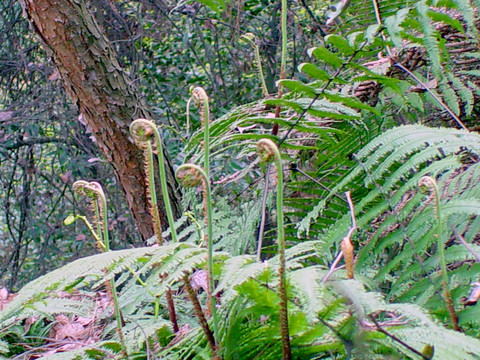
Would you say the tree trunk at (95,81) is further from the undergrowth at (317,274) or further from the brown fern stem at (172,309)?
the brown fern stem at (172,309)

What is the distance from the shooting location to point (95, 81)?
203cm

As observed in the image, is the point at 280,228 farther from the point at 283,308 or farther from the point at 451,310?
the point at 451,310

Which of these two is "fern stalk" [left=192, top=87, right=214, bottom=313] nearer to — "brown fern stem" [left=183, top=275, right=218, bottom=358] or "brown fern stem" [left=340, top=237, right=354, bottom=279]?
"brown fern stem" [left=183, top=275, right=218, bottom=358]

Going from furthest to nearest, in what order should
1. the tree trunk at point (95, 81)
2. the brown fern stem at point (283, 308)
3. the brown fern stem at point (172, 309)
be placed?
the tree trunk at point (95, 81), the brown fern stem at point (172, 309), the brown fern stem at point (283, 308)

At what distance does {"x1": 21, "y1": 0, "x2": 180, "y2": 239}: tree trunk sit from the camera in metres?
2.03

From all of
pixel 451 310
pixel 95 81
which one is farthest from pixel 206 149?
pixel 95 81

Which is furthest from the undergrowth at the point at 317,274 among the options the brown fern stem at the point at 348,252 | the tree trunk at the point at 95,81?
the tree trunk at the point at 95,81

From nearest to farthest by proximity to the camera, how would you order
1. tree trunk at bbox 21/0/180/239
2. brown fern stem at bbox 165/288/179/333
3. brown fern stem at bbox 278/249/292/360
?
brown fern stem at bbox 278/249/292/360 < brown fern stem at bbox 165/288/179/333 < tree trunk at bbox 21/0/180/239

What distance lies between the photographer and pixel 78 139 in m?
3.79

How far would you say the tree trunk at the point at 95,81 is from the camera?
6.64 feet

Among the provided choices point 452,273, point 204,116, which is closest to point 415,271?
point 452,273

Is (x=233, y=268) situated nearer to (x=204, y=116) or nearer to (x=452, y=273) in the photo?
(x=204, y=116)

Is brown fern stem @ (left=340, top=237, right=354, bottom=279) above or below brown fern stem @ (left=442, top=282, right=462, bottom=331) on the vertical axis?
above

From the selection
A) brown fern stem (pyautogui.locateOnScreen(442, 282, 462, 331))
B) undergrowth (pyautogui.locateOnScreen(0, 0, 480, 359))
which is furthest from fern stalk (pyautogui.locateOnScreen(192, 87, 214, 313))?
brown fern stem (pyautogui.locateOnScreen(442, 282, 462, 331))
